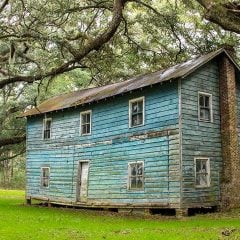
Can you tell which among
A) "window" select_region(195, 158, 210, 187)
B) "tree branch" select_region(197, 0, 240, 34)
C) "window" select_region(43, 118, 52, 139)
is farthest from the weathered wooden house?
"tree branch" select_region(197, 0, 240, 34)

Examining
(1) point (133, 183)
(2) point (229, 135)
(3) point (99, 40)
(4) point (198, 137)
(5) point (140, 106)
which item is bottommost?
(1) point (133, 183)

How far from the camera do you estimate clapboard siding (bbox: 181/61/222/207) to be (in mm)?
19562

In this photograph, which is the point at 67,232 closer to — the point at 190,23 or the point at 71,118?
the point at 71,118

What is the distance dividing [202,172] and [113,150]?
5.36 meters

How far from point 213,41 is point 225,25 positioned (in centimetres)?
1745

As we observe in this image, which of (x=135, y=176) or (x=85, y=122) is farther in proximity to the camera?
(x=85, y=122)

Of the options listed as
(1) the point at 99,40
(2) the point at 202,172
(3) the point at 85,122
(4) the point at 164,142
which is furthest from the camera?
(3) the point at 85,122

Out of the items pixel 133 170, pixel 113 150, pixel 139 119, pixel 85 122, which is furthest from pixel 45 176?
pixel 139 119

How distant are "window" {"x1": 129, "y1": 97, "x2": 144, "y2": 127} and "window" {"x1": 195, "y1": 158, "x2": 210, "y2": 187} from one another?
3594 millimetres

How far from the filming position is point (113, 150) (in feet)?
77.0

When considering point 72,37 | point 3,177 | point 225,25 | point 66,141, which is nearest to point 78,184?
point 66,141

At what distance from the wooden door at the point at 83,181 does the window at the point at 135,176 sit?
4.07 m

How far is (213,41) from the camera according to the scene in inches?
1125

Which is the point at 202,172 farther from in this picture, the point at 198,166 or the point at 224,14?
the point at 224,14
